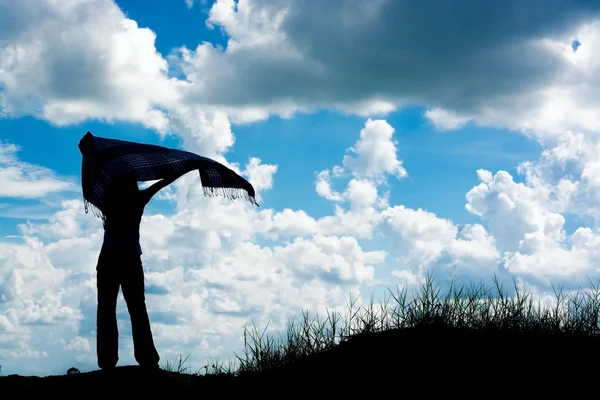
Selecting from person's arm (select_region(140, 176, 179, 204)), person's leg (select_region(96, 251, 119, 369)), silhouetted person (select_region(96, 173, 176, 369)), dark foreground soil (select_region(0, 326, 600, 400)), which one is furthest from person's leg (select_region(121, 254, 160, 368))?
person's arm (select_region(140, 176, 179, 204))

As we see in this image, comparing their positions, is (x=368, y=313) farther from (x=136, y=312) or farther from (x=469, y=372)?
(x=136, y=312)

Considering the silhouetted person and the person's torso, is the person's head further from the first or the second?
the person's torso

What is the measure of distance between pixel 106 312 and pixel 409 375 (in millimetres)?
4045

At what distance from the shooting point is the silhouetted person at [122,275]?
8297 millimetres

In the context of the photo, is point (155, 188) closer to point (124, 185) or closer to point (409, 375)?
point (124, 185)

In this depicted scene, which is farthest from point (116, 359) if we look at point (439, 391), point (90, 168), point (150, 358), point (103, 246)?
point (439, 391)

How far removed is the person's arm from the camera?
8.53 meters

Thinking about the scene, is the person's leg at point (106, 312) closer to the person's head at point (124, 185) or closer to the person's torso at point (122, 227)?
the person's torso at point (122, 227)

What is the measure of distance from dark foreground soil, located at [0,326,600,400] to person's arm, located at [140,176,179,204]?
7.81 ft

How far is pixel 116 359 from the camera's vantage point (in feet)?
27.9

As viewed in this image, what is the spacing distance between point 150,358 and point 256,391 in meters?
1.60

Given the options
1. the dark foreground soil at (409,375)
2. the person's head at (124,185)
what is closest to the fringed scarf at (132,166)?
the person's head at (124,185)

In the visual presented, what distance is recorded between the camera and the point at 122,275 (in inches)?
328

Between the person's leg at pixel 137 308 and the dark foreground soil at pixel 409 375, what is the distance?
282 mm
